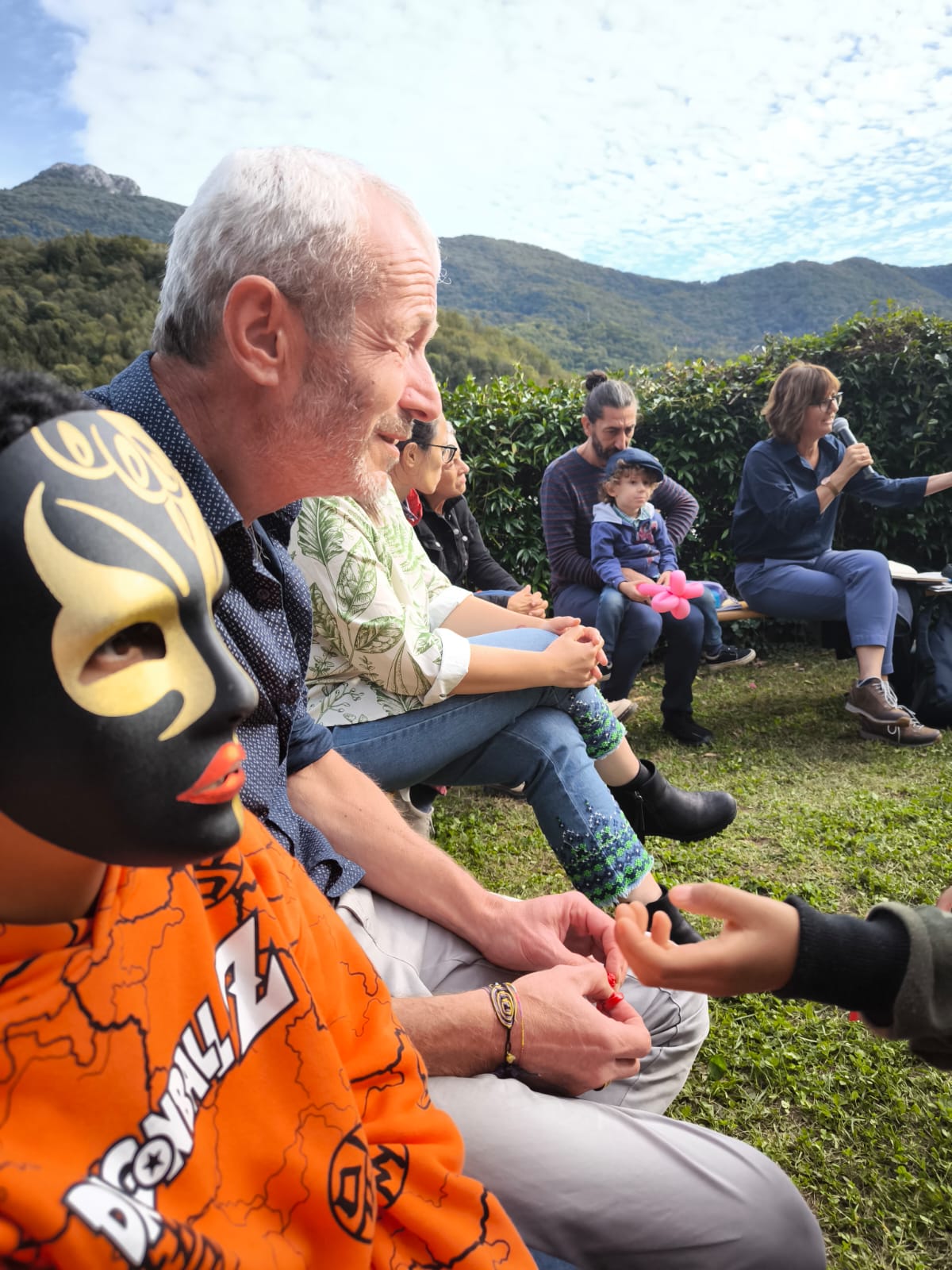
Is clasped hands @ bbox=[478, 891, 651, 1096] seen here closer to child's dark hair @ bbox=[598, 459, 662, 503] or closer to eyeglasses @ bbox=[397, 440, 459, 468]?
eyeglasses @ bbox=[397, 440, 459, 468]

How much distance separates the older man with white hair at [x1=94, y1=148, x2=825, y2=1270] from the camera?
1.25m

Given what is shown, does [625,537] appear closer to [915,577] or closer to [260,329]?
[915,577]

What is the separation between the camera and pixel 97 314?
3036 cm

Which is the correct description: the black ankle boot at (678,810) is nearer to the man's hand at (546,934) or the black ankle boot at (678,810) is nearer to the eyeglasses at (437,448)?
the man's hand at (546,934)

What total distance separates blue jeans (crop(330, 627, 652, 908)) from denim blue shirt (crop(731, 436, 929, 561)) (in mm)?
3602

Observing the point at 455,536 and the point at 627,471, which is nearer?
the point at 455,536

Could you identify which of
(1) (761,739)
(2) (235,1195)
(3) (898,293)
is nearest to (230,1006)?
(2) (235,1195)

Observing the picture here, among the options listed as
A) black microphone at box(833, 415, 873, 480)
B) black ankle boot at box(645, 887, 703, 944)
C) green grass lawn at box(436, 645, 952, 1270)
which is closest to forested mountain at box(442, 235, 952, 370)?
black microphone at box(833, 415, 873, 480)

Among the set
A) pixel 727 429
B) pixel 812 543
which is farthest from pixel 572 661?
pixel 727 429

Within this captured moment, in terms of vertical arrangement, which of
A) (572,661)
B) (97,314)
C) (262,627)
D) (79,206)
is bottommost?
(572,661)

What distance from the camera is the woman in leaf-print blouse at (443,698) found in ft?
7.23

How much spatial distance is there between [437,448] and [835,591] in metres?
3.11

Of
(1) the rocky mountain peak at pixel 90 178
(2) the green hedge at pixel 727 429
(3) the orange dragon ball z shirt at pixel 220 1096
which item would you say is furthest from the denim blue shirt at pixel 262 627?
(1) the rocky mountain peak at pixel 90 178

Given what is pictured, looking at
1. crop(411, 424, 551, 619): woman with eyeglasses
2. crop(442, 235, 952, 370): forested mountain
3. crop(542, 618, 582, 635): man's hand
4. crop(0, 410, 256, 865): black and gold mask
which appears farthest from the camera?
crop(442, 235, 952, 370): forested mountain
